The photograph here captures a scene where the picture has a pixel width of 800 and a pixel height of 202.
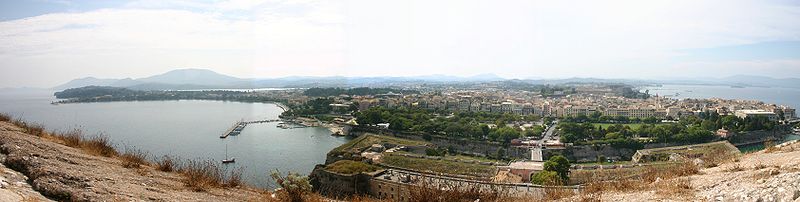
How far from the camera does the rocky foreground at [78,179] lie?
110 inches

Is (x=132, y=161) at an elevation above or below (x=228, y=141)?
above

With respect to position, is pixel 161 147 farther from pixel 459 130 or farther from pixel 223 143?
pixel 459 130

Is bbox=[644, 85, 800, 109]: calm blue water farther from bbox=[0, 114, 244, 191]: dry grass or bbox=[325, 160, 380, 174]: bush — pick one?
bbox=[0, 114, 244, 191]: dry grass

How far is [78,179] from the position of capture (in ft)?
10.0

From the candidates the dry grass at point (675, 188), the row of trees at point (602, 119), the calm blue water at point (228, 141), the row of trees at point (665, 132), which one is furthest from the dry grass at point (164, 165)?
the row of trees at point (602, 119)

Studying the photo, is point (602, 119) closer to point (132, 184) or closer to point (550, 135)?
point (550, 135)

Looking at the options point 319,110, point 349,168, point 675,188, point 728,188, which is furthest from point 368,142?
point 728,188

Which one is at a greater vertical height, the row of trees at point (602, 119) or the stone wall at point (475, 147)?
the row of trees at point (602, 119)

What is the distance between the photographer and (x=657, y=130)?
23.5 meters

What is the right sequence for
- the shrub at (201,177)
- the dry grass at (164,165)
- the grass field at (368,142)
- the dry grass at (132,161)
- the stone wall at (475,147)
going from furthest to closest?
the stone wall at (475,147) → the grass field at (368,142) → the dry grass at (132,161) → the dry grass at (164,165) → the shrub at (201,177)

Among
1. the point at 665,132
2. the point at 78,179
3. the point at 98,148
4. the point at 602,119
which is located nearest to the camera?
the point at 78,179

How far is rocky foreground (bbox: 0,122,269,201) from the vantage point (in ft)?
9.16

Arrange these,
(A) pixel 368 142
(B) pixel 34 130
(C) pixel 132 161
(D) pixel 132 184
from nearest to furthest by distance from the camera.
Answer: (D) pixel 132 184 < (C) pixel 132 161 < (B) pixel 34 130 < (A) pixel 368 142

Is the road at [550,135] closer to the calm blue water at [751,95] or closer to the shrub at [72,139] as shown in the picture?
the shrub at [72,139]
